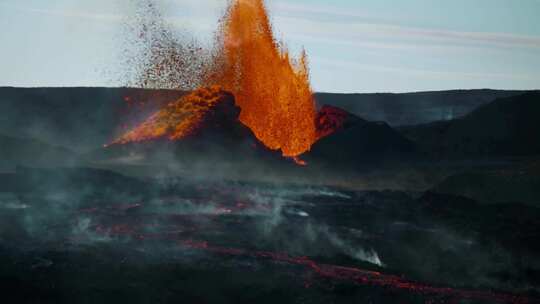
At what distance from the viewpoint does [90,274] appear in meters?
15.4

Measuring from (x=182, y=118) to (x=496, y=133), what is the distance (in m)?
23.3

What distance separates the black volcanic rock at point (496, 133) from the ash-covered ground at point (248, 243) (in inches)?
761

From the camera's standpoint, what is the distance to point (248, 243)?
20328mm

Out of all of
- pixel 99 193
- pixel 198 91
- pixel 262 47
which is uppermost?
pixel 262 47

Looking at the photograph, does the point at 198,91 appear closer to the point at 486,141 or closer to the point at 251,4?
the point at 251,4

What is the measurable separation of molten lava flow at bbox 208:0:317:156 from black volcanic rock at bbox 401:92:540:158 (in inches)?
375

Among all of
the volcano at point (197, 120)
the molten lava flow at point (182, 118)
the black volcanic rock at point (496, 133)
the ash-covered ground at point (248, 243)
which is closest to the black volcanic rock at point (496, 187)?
the ash-covered ground at point (248, 243)

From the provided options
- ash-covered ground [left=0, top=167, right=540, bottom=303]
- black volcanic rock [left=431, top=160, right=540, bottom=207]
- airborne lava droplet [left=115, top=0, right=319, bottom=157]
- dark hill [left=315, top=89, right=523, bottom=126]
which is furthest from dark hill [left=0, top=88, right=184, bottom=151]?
ash-covered ground [left=0, top=167, right=540, bottom=303]

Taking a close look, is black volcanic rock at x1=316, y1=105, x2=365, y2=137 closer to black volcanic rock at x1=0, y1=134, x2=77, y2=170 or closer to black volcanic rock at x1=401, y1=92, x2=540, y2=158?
black volcanic rock at x1=401, y1=92, x2=540, y2=158

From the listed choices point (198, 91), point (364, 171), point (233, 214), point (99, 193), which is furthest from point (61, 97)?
point (233, 214)

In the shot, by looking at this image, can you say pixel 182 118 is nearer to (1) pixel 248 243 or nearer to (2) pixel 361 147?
(2) pixel 361 147

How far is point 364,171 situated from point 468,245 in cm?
2093

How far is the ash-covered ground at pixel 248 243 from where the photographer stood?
1485 centimetres

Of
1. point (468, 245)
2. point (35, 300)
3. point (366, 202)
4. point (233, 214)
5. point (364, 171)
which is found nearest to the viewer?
point (35, 300)
